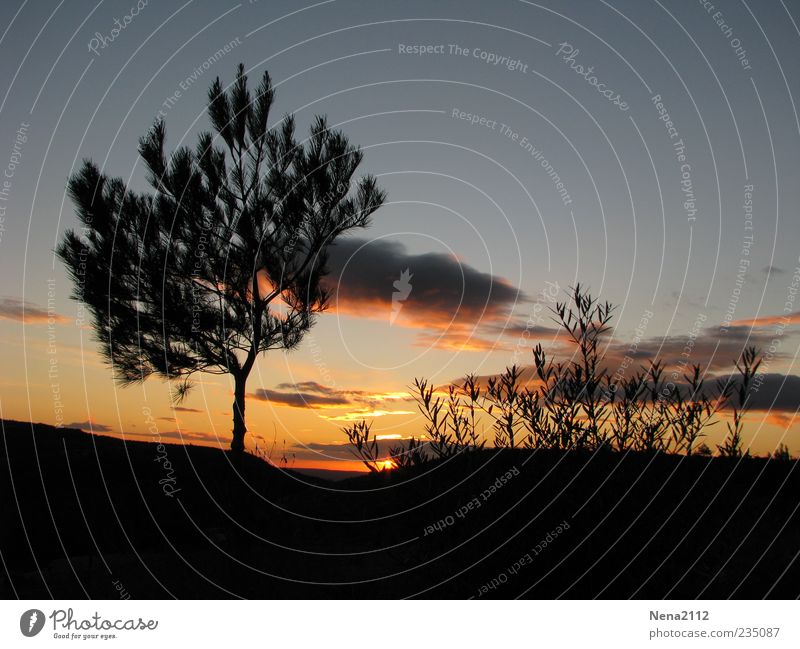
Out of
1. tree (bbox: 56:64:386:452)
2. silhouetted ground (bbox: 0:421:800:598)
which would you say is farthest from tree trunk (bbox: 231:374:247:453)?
silhouetted ground (bbox: 0:421:800:598)

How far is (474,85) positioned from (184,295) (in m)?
9.15

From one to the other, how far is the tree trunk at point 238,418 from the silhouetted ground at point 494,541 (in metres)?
5.64

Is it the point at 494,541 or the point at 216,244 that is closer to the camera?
the point at 494,541

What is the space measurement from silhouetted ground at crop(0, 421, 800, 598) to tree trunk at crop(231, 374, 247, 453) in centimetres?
564

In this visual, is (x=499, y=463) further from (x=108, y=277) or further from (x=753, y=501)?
(x=108, y=277)

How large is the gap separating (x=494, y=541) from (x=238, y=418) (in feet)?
31.5

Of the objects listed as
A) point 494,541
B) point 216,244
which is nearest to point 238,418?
point 216,244

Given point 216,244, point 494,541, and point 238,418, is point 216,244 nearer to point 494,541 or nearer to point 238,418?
point 238,418

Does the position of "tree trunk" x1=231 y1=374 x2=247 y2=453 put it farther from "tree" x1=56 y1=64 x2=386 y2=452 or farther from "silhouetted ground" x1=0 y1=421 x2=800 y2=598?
"silhouetted ground" x1=0 y1=421 x2=800 y2=598

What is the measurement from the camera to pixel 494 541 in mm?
5938

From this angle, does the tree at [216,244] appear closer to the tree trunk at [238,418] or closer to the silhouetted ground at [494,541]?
the tree trunk at [238,418]

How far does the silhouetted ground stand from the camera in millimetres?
5625
